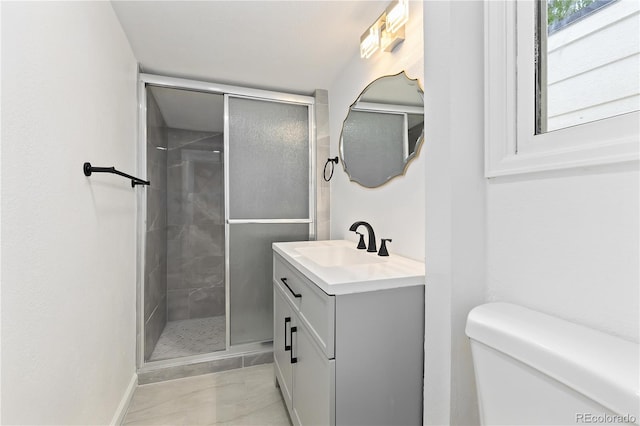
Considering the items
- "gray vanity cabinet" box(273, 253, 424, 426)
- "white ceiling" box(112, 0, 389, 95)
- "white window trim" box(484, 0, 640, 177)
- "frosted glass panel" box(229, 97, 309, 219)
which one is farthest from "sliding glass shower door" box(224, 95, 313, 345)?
"white window trim" box(484, 0, 640, 177)

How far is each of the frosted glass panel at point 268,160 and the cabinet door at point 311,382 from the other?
1203 mm

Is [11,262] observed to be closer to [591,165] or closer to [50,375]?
[50,375]

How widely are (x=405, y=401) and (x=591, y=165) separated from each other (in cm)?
90

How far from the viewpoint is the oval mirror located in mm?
1319

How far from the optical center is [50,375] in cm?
86

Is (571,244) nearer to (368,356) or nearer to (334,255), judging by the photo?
(368,356)

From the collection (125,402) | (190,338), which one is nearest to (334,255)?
(125,402)

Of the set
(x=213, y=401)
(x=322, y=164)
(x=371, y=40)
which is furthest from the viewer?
(x=322, y=164)

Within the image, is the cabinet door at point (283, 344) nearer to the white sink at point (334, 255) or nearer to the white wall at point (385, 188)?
the white sink at point (334, 255)

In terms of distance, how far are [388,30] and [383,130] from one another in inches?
18.6

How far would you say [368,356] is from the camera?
3.07 ft

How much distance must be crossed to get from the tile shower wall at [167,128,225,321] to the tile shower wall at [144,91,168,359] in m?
0.11

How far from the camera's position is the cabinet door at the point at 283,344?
4.69 ft

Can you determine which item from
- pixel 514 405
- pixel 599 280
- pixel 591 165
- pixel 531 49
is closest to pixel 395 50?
pixel 531 49
